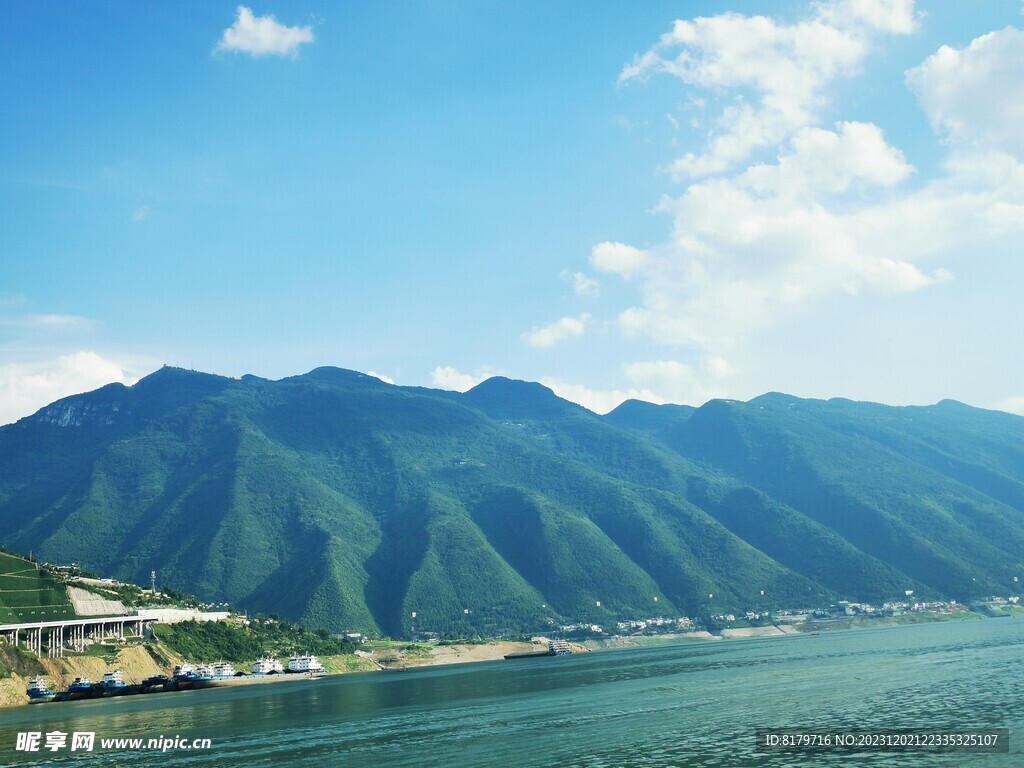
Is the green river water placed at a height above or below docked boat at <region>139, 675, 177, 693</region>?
above

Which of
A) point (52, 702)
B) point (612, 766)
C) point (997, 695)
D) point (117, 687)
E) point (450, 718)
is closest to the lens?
point (612, 766)

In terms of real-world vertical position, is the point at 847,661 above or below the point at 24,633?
below

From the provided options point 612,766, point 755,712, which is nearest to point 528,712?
point 755,712

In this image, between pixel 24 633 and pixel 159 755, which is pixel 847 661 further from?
pixel 24 633

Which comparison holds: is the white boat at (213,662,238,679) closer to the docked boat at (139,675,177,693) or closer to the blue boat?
the docked boat at (139,675,177,693)

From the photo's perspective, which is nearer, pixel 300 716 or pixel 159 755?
pixel 159 755

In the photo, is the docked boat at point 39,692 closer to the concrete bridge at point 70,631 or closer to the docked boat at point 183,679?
the concrete bridge at point 70,631

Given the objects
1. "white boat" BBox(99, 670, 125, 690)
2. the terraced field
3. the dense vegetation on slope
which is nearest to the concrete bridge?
the terraced field

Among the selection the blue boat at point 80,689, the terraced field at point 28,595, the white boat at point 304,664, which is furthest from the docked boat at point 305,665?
the blue boat at point 80,689
